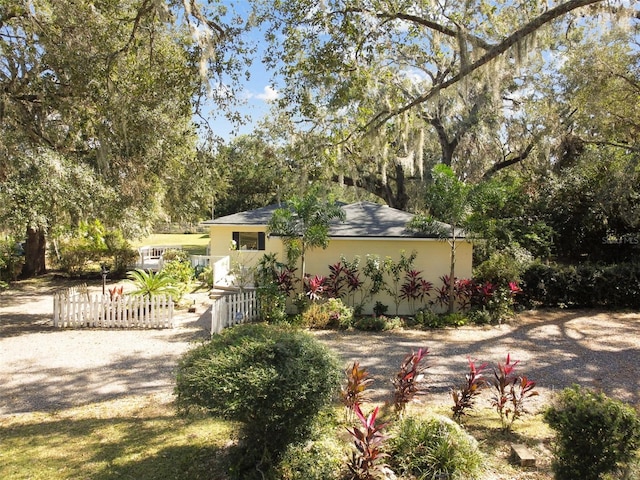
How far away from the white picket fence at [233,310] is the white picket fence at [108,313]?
4.78 feet

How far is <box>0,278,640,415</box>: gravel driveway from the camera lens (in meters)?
6.80

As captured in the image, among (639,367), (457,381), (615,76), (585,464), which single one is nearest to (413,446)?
(585,464)

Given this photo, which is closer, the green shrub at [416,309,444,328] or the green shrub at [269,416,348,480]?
the green shrub at [269,416,348,480]

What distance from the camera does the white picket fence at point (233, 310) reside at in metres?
9.70

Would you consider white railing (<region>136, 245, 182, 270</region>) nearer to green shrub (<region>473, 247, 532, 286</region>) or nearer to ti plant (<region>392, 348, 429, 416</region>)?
green shrub (<region>473, 247, 532, 286</region>)

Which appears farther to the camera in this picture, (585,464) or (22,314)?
(22,314)

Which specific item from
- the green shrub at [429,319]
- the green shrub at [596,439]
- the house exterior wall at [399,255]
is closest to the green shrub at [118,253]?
the house exterior wall at [399,255]

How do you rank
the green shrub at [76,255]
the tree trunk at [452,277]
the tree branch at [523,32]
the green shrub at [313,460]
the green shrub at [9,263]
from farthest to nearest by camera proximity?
the green shrub at [76,255] < the green shrub at [9,263] < the tree trunk at [452,277] < the tree branch at [523,32] < the green shrub at [313,460]

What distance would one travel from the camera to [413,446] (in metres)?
4.01

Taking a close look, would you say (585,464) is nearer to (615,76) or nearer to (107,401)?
(107,401)

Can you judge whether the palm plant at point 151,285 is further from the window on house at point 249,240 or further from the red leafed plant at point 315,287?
the window on house at point 249,240

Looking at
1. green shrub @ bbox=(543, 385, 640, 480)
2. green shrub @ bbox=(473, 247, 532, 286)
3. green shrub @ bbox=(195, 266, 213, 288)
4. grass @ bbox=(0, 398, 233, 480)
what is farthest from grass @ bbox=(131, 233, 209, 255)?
green shrub @ bbox=(543, 385, 640, 480)

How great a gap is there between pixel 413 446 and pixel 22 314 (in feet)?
41.5

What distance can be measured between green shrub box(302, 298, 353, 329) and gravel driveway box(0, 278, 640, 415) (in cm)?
43
